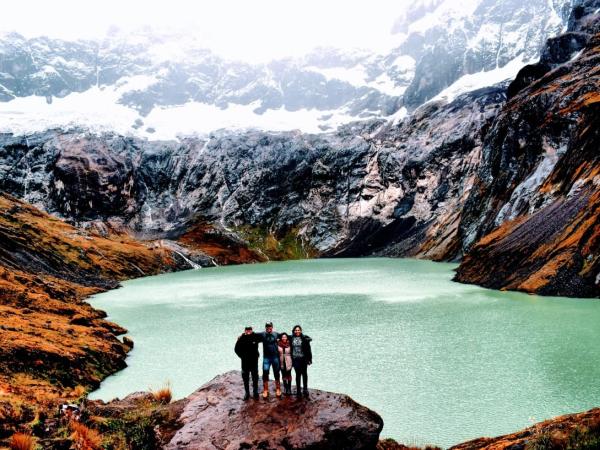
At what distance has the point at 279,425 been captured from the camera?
16047 millimetres

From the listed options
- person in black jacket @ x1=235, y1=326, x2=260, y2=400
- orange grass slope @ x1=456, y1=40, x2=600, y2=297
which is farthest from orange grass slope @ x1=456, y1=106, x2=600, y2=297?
person in black jacket @ x1=235, y1=326, x2=260, y2=400

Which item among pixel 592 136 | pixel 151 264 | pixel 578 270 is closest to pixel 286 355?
pixel 578 270

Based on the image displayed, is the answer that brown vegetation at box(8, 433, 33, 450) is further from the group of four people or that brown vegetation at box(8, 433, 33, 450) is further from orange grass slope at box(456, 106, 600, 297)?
orange grass slope at box(456, 106, 600, 297)

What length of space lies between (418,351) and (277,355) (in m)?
18.8

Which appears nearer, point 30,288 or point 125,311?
point 30,288

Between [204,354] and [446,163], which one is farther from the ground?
[446,163]

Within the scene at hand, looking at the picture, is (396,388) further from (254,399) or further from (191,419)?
(191,419)

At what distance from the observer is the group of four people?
18.3m

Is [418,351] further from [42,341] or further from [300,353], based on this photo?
[42,341]

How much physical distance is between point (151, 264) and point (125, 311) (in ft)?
271

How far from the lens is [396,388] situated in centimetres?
2680

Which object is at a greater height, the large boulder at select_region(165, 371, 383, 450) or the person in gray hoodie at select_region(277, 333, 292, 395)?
the person in gray hoodie at select_region(277, 333, 292, 395)

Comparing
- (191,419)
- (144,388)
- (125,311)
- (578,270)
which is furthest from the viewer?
(125,311)

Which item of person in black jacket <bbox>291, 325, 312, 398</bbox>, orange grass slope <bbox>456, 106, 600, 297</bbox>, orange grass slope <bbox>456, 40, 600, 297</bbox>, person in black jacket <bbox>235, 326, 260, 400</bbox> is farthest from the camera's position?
orange grass slope <bbox>456, 40, 600, 297</bbox>
